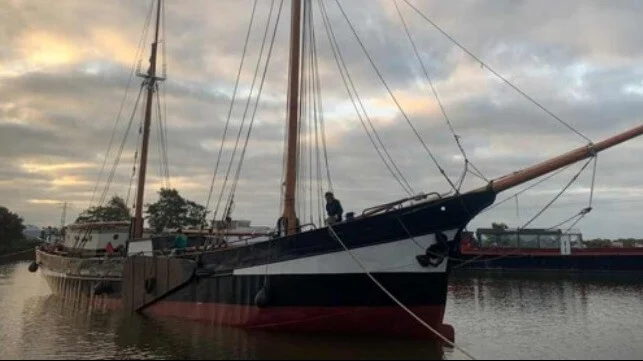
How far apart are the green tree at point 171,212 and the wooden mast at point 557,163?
6042 cm

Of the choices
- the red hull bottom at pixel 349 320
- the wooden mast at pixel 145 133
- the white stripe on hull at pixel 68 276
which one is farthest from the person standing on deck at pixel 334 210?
the wooden mast at pixel 145 133

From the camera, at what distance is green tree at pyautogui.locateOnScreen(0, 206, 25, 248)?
84938 mm

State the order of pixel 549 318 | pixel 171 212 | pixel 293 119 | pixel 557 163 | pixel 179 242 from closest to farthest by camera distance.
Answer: pixel 557 163, pixel 293 119, pixel 179 242, pixel 549 318, pixel 171 212

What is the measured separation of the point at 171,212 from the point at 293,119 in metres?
57.6

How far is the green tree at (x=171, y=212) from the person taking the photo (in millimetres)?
72375

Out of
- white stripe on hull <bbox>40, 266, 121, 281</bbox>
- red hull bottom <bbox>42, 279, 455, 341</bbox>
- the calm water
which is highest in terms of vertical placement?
white stripe on hull <bbox>40, 266, 121, 281</bbox>

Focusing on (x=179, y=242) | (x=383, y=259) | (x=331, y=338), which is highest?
(x=179, y=242)

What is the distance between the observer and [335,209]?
659 inches

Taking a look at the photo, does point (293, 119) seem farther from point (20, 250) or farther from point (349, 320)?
point (20, 250)

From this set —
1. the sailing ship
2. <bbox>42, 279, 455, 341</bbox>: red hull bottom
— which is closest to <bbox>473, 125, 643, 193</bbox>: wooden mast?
the sailing ship

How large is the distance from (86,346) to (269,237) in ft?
19.1

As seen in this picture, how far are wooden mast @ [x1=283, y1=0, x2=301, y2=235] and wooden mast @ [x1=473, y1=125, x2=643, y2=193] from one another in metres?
5.79

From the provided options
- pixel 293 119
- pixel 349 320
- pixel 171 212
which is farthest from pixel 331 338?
pixel 171 212

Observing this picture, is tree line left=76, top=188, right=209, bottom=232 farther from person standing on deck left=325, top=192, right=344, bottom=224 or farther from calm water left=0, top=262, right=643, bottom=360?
person standing on deck left=325, top=192, right=344, bottom=224
